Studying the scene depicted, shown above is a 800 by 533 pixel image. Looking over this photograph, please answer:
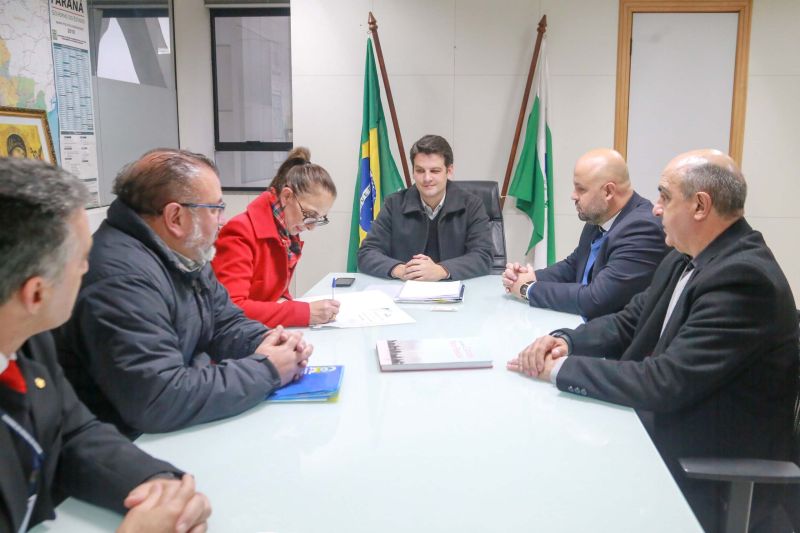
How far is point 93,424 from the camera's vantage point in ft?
3.78

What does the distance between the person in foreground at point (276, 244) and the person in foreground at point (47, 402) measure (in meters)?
1.00

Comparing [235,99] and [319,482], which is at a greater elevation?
[235,99]

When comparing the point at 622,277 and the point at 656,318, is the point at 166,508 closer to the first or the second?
the point at 656,318

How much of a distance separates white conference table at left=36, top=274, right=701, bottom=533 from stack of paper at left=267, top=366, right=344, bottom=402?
0.09 ft

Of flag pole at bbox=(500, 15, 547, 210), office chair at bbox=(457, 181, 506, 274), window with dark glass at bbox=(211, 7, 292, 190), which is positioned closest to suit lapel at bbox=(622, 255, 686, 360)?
office chair at bbox=(457, 181, 506, 274)

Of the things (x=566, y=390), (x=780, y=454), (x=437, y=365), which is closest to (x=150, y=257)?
(x=437, y=365)

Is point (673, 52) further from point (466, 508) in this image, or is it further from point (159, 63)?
point (466, 508)

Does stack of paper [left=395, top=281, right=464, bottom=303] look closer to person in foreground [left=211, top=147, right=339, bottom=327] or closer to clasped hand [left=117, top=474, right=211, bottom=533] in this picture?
person in foreground [left=211, top=147, right=339, bottom=327]

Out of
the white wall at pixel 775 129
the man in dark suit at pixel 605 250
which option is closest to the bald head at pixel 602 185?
the man in dark suit at pixel 605 250

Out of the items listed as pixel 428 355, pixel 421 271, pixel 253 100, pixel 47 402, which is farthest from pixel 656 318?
pixel 253 100

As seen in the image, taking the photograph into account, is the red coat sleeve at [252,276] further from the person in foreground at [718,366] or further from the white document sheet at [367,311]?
the person in foreground at [718,366]

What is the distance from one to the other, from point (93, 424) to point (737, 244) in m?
1.47

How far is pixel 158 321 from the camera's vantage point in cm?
131

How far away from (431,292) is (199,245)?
3.99 feet
